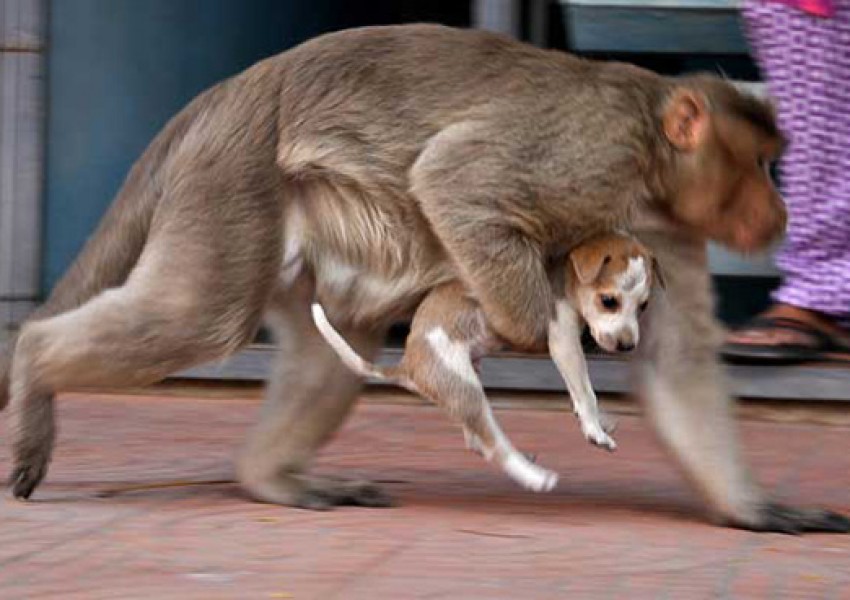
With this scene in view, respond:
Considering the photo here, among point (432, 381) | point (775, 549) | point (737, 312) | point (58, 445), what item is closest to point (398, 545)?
point (432, 381)

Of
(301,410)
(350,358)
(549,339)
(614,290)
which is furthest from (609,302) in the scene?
(301,410)

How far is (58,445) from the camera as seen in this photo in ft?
24.3

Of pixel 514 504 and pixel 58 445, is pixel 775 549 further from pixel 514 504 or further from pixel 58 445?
pixel 58 445

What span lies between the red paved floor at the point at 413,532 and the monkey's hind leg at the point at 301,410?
0.35 feet

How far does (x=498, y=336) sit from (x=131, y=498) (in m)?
1.13

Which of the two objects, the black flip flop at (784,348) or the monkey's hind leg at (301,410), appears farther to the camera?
the black flip flop at (784,348)

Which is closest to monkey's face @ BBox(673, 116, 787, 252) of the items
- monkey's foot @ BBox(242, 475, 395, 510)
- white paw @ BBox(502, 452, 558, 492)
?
white paw @ BBox(502, 452, 558, 492)

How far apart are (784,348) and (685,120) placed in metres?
2.19

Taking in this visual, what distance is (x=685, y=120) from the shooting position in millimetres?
6035

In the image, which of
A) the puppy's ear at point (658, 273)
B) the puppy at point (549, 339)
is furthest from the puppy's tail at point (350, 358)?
the puppy's ear at point (658, 273)

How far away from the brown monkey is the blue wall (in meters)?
2.50

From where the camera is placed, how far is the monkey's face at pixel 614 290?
595 cm

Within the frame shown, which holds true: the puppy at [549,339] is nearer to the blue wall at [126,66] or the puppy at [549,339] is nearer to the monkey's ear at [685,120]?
the monkey's ear at [685,120]

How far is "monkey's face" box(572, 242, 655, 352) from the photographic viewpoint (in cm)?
595
